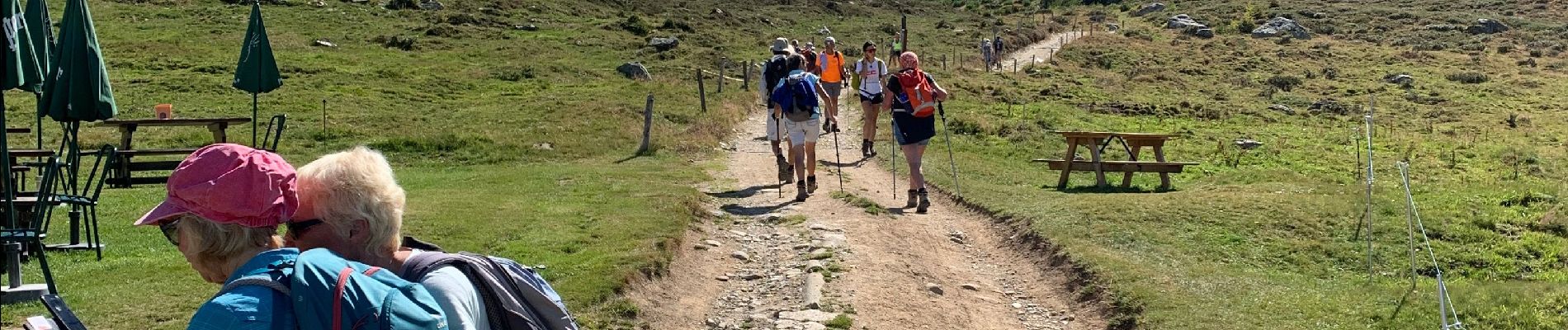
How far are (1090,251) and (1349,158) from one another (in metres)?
14.9

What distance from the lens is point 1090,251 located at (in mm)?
12219

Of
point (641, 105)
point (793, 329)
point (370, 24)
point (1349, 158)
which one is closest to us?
point (793, 329)

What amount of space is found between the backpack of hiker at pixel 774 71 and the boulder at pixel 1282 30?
54374mm

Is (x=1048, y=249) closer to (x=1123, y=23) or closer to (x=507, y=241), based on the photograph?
(x=507, y=241)

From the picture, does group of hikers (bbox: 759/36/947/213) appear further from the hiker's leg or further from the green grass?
the green grass

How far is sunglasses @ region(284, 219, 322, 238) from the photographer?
372 cm

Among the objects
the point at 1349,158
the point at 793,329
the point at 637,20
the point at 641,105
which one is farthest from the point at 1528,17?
the point at 793,329

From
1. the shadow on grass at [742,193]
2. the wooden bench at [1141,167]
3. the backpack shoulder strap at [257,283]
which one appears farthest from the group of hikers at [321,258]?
the wooden bench at [1141,167]

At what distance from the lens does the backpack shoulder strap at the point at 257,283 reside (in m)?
3.22

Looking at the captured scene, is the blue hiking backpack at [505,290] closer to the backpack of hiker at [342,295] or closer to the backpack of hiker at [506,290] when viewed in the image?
the backpack of hiker at [506,290]

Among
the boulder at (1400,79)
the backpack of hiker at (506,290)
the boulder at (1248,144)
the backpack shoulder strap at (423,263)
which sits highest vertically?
the backpack shoulder strap at (423,263)

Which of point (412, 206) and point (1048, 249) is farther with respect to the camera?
point (412, 206)

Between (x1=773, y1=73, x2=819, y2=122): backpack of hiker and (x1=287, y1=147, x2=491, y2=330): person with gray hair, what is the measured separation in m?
11.2

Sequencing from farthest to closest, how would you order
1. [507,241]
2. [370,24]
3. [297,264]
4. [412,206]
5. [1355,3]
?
[1355,3] < [370,24] < [412,206] < [507,241] < [297,264]
